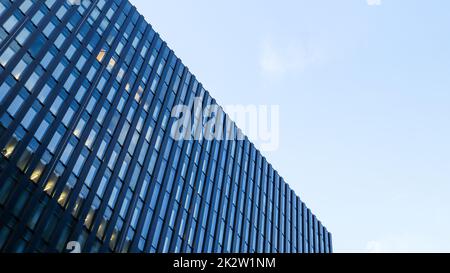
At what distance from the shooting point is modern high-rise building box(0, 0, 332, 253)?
31.2 metres

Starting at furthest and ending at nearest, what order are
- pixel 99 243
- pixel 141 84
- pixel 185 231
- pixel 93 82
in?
pixel 141 84 → pixel 185 231 → pixel 93 82 → pixel 99 243

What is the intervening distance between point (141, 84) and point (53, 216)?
19553 millimetres

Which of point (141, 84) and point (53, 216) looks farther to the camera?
point (141, 84)

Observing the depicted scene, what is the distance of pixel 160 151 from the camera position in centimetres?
4503

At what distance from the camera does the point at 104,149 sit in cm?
3850

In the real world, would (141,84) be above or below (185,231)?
above

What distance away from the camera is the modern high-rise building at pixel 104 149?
3123 cm
